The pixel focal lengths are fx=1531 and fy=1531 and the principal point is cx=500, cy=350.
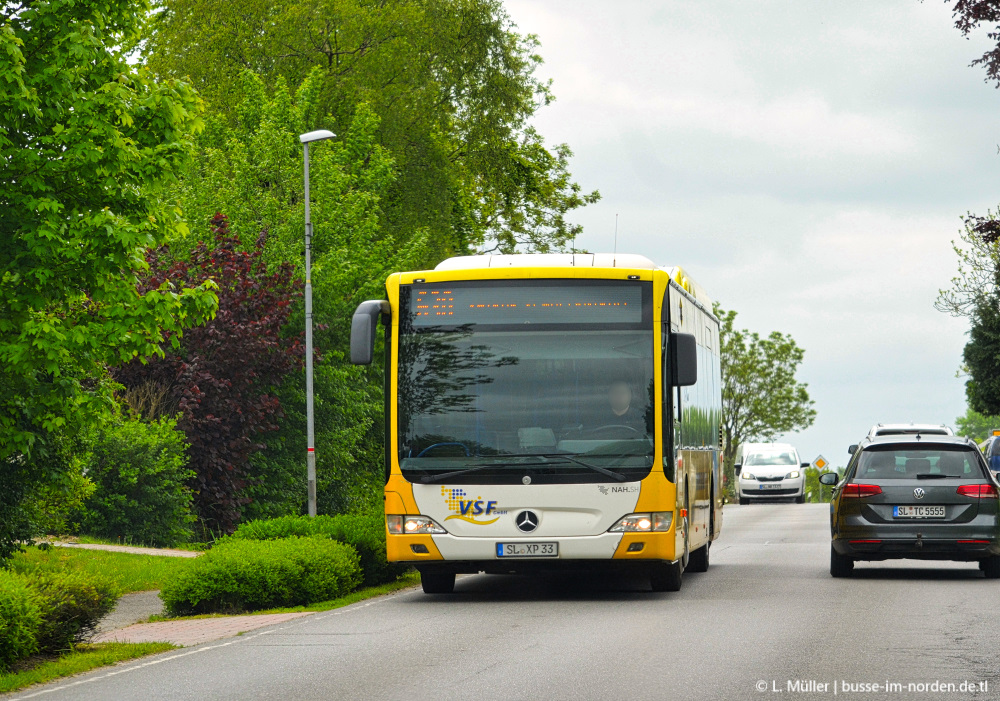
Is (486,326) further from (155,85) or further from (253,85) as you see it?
(253,85)

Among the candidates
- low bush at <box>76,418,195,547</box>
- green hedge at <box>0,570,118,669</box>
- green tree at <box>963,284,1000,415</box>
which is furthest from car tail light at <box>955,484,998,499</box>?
green tree at <box>963,284,1000,415</box>

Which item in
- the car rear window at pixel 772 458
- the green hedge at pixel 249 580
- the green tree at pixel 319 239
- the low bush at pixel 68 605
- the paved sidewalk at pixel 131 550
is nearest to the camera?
the low bush at pixel 68 605

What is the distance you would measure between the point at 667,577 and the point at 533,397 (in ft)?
9.23

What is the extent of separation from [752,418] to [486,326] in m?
84.5

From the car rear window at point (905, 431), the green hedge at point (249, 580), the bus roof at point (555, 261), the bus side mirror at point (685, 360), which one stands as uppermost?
the bus roof at point (555, 261)

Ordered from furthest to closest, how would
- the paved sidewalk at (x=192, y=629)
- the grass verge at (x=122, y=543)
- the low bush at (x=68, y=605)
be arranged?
the grass verge at (x=122, y=543) < the paved sidewalk at (x=192, y=629) < the low bush at (x=68, y=605)

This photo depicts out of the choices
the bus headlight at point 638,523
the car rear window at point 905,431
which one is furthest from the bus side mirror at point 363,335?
the car rear window at point 905,431

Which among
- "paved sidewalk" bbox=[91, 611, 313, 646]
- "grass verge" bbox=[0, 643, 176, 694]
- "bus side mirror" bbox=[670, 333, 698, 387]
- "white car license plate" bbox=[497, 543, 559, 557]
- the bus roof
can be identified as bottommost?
"paved sidewalk" bbox=[91, 611, 313, 646]

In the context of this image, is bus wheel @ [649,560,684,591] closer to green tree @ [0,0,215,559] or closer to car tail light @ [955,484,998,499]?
car tail light @ [955,484,998,499]

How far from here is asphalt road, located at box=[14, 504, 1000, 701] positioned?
9.70 meters

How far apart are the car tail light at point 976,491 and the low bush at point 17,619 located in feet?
35.4

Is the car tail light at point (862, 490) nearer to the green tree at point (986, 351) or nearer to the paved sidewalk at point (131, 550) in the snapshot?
the paved sidewalk at point (131, 550)

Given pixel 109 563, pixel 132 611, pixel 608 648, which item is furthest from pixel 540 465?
pixel 109 563

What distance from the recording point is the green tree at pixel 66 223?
59.6 feet
